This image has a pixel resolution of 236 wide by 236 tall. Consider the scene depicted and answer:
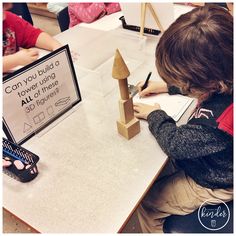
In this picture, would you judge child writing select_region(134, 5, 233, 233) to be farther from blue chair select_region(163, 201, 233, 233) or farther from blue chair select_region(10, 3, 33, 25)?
blue chair select_region(10, 3, 33, 25)

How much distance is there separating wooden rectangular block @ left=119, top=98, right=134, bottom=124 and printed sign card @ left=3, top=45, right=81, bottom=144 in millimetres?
254

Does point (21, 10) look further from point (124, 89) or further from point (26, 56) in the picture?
point (124, 89)

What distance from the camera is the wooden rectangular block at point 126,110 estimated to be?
94 centimetres

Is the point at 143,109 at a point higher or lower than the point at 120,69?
lower

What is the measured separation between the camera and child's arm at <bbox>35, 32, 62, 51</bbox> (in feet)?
5.04

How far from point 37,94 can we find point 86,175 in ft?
1.07

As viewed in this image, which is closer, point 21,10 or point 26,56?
point 26,56

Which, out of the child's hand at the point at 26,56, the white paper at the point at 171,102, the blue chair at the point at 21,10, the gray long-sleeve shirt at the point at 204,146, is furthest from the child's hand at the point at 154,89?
the blue chair at the point at 21,10

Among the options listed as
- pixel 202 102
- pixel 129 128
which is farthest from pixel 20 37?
pixel 202 102

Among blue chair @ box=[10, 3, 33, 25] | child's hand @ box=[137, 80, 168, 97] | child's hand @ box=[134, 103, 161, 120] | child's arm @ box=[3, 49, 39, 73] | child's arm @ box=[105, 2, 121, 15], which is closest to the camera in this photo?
child's hand @ box=[134, 103, 161, 120]

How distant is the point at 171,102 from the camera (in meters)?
1.11

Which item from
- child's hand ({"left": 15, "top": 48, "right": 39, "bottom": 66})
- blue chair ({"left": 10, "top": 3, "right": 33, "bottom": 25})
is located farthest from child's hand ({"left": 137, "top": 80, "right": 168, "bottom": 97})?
blue chair ({"left": 10, "top": 3, "right": 33, "bottom": 25})

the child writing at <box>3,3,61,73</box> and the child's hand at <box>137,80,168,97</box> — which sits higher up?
the child writing at <box>3,3,61,73</box>

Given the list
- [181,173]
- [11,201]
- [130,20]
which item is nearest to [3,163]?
[11,201]
